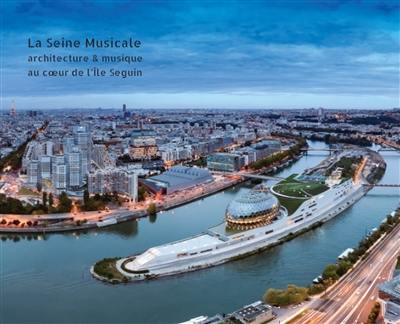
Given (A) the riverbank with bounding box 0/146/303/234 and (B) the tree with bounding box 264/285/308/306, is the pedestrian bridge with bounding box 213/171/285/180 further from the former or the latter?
(B) the tree with bounding box 264/285/308/306

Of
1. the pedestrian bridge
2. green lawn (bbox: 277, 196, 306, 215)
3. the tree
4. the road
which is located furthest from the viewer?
the pedestrian bridge

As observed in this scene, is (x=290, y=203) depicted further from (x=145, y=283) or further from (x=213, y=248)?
(x=145, y=283)

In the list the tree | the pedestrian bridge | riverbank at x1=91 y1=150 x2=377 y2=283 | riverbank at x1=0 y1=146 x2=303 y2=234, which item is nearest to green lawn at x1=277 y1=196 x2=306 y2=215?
riverbank at x1=91 y1=150 x2=377 y2=283

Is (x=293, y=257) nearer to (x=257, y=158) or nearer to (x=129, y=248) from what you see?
(x=129, y=248)

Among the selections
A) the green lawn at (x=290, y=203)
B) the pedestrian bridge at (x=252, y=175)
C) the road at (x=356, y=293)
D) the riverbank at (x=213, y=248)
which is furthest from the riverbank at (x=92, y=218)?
the road at (x=356, y=293)

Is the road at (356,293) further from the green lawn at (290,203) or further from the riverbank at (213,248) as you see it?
the green lawn at (290,203)

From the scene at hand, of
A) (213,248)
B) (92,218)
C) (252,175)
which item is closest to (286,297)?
(213,248)

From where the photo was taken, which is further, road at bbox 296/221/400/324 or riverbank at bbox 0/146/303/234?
riverbank at bbox 0/146/303/234
